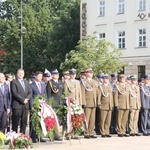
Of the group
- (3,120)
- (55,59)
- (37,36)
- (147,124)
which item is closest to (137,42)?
Answer: (55,59)

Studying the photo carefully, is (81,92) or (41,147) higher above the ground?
(81,92)

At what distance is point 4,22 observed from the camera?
2186 inches

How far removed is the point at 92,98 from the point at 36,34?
40945 millimetres

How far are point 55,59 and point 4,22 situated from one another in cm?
801

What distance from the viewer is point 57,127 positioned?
43.7 feet

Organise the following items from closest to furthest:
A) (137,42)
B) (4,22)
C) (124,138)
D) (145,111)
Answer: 1. (124,138)
2. (145,111)
3. (137,42)
4. (4,22)

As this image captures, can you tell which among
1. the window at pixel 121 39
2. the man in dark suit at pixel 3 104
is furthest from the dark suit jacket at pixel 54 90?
the window at pixel 121 39

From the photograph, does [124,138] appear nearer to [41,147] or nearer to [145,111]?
[145,111]

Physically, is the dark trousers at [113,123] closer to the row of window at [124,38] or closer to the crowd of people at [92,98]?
the crowd of people at [92,98]

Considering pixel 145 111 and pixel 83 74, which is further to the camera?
pixel 145 111

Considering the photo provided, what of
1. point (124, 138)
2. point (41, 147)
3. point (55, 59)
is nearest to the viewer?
point (41, 147)

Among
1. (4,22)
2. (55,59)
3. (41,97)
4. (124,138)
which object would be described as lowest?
(124,138)

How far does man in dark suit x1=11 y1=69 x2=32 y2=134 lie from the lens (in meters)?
13.5

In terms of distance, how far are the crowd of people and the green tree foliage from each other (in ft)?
111
